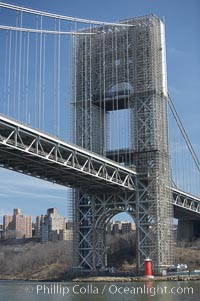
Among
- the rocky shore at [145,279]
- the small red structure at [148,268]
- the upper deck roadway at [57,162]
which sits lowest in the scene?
the rocky shore at [145,279]

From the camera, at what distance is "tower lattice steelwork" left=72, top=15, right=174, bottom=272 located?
70.6m

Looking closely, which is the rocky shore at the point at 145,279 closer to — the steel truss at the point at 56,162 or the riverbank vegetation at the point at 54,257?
the steel truss at the point at 56,162

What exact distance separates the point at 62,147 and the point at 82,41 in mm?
24820

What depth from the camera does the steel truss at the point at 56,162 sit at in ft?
170

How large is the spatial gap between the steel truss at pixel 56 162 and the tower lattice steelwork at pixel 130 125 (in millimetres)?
2858

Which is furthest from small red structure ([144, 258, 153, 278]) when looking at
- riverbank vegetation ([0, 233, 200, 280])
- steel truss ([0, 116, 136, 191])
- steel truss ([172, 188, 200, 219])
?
steel truss ([172, 188, 200, 219])

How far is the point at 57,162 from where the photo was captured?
5609 cm

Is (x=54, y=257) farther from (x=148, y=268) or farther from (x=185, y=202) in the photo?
(x=148, y=268)

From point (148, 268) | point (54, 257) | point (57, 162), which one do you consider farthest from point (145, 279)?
point (54, 257)

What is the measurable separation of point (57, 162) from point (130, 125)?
18653mm

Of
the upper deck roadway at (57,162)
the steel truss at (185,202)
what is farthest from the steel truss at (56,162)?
the steel truss at (185,202)

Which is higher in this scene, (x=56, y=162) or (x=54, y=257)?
(x=56, y=162)

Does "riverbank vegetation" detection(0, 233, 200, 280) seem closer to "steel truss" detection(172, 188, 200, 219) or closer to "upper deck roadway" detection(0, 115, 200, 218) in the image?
"steel truss" detection(172, 188, 200, 219)

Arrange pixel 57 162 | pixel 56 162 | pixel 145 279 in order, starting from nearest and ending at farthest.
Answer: pixel 56 162 → pixel 57 162 → pixel 145 279
